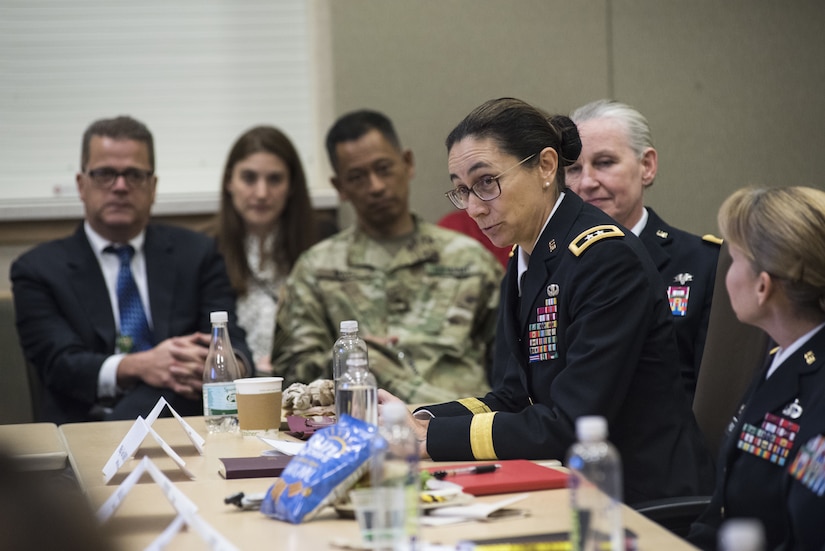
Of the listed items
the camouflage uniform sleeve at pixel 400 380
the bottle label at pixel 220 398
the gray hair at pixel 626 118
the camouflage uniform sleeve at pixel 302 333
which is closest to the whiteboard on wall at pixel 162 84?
the camouflage uniform sleeve at pixel 302 333

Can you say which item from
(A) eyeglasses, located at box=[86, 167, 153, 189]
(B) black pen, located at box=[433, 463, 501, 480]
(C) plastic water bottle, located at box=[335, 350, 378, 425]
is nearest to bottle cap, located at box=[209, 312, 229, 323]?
(C) plastic water bottle, located at box=[335, 350, 378, 425]

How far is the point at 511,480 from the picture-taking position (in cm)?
191

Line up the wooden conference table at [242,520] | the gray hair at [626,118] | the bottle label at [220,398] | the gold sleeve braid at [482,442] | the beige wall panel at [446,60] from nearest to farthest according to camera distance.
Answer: the wooden conference table at [242,520]
the gold sleeve braid at [482,442]
the bottle label at [220,398]
the gray hair at [626,118]
the beige wall panel at [446,60]

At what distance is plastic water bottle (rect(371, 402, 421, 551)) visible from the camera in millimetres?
1467

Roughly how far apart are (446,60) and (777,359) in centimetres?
329

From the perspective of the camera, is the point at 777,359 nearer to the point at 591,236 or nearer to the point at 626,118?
the point at 591,236

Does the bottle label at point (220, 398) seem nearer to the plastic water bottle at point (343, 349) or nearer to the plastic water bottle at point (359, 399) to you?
the plastic water bottle at point (343, 349)

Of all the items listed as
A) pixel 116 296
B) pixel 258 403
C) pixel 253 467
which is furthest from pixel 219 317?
pixel 116 296

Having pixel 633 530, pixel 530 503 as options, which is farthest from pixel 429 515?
pixel 633 530

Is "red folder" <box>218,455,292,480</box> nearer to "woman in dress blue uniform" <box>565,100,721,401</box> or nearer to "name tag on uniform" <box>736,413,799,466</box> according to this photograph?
"name tag on uniform" <box>736,413,799,466</box>

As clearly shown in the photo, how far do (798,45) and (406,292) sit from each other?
2.26m

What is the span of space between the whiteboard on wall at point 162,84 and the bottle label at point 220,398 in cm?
243

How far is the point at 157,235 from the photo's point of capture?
4.09m

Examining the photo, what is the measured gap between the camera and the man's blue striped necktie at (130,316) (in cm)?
385
